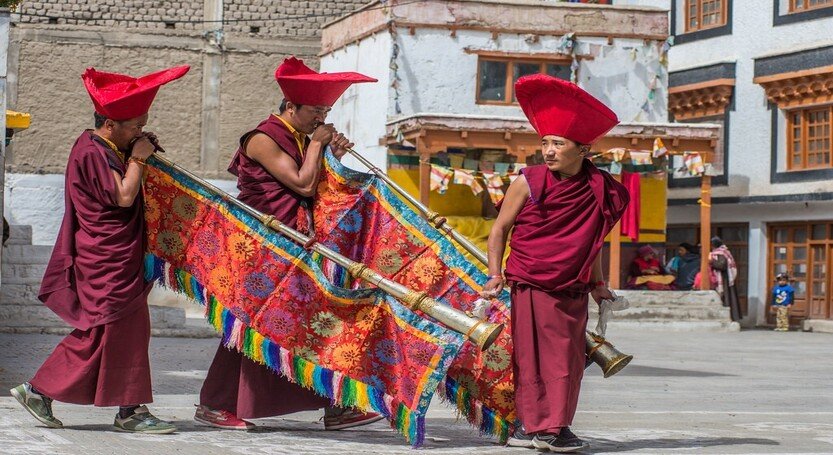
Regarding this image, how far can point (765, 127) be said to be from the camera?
28.9 meters

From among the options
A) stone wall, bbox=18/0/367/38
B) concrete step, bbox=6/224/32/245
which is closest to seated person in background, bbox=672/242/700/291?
stone wall, bbox=18/0/367/38

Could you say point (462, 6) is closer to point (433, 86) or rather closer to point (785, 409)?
point (433, 86)

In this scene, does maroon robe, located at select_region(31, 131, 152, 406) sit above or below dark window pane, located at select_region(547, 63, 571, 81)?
below

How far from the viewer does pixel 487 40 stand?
89.1 feet

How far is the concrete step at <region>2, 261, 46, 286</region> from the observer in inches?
651

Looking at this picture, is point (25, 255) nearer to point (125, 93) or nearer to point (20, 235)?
point (20, 235)

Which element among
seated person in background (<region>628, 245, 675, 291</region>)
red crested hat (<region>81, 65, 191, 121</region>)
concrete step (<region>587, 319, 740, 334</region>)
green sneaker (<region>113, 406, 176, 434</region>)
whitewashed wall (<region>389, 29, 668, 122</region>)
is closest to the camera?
green sneaker (<region>113, 406, 176, 434</region>)

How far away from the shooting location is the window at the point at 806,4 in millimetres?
27234

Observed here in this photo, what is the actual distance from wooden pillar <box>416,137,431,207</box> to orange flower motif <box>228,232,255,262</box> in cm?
1780

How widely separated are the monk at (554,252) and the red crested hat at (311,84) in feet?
3.10

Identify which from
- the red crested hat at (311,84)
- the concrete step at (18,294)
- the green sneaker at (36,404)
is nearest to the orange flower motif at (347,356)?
the red crested hat at (311,84)

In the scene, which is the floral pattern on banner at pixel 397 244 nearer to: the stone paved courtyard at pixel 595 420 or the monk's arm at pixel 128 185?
the stone paved courtyard at pixel 595 420

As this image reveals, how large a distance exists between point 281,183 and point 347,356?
99 cm

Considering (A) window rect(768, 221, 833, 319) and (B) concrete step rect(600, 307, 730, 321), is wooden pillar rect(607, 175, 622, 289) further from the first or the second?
(A) window rect(768, 221, 833, 319)
